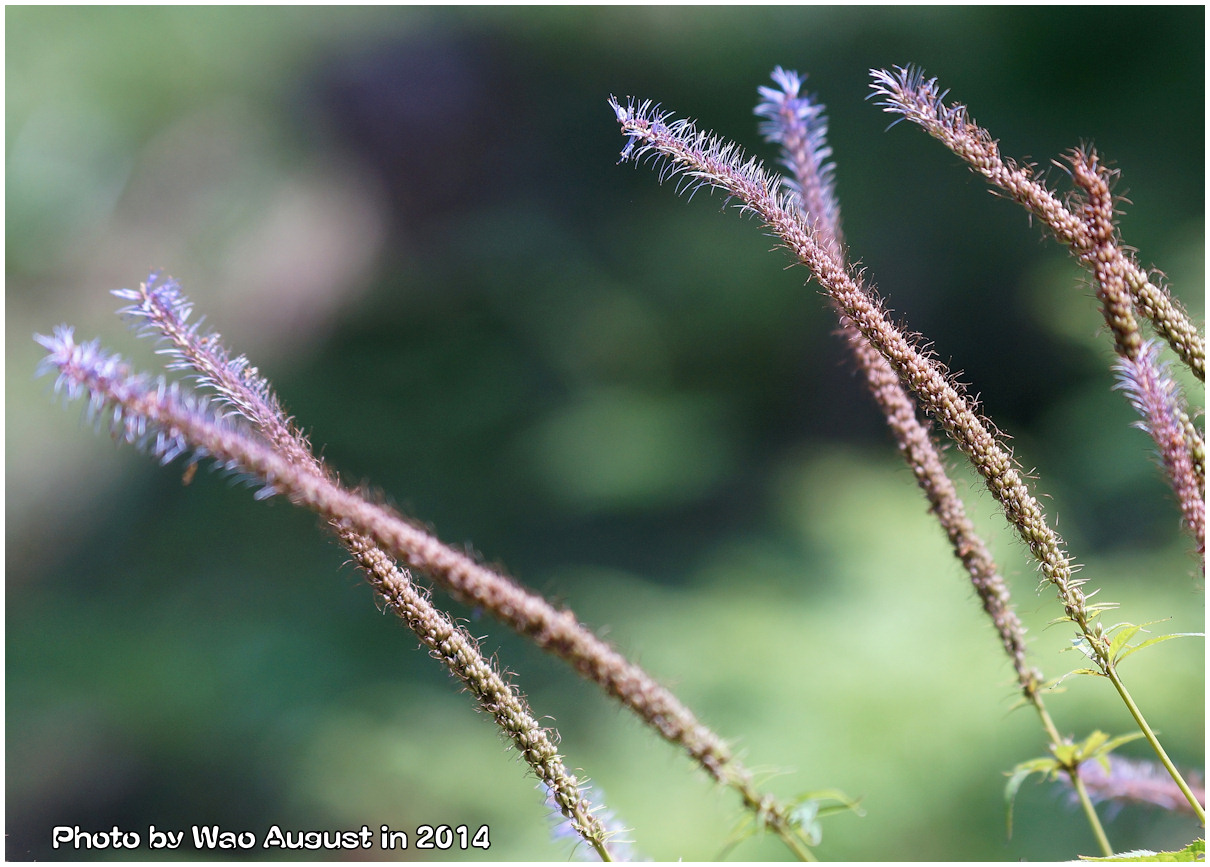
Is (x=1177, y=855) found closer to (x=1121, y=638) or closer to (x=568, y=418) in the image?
(x=1121, y=638)

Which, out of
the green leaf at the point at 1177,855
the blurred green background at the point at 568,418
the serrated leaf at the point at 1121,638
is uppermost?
the blurred green background at the point at 568,418

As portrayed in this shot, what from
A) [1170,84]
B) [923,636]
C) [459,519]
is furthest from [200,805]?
[1170,84]

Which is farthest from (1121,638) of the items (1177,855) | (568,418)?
(568,418)

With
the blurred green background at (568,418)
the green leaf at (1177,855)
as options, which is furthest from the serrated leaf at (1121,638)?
the blurred green background at (568,418)

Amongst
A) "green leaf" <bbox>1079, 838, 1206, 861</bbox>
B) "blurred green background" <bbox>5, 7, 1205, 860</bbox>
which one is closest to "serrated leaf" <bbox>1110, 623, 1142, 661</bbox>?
"green leaf" <bbox>1079, 838, 1206, 861</bbox>

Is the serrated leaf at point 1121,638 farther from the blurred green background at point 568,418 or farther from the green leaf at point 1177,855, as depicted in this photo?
the blurred green background at point 568,418

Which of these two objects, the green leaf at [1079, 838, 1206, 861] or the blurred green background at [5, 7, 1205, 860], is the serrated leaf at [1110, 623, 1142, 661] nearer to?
the green leaf at [1079, 838, 1206, 861]

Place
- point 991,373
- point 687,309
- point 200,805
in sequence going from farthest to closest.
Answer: point 687,309, point 200,805, point 991,373

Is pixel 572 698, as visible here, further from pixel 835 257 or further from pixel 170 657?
pixel 835 257
